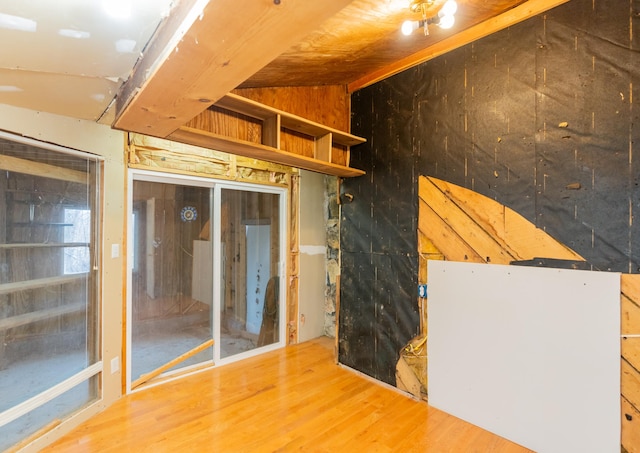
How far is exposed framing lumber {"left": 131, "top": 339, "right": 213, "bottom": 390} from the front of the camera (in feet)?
9.70

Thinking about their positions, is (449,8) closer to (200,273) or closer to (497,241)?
(497,241)

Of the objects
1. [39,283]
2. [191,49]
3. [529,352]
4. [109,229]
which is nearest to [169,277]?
[109,229]

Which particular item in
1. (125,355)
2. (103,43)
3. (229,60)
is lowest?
(125,355)

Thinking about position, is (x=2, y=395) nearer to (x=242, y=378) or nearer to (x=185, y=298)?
(x=185, y=298)

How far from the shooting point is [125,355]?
2.84 metres

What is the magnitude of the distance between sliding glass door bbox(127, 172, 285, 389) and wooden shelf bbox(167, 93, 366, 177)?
3.62 ft

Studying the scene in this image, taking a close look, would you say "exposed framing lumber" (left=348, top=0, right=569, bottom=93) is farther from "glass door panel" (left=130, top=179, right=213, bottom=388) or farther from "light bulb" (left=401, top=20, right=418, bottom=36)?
"glass door panel" (left=130, top=179, right=213, bottom=388)

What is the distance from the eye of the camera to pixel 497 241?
2.32 meters

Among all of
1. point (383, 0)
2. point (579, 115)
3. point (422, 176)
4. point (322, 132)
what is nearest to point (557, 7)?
point (579, 115)

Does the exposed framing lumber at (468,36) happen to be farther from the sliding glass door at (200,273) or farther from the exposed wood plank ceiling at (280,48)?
the sliding glass door at (200,273)

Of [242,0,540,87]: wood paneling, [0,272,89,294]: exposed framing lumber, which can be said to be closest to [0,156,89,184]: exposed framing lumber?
[0,272,89,294]: exposed framing lumber

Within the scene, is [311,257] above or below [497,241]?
below

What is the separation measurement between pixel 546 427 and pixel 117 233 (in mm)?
3555

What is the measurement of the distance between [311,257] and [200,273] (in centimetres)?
154
